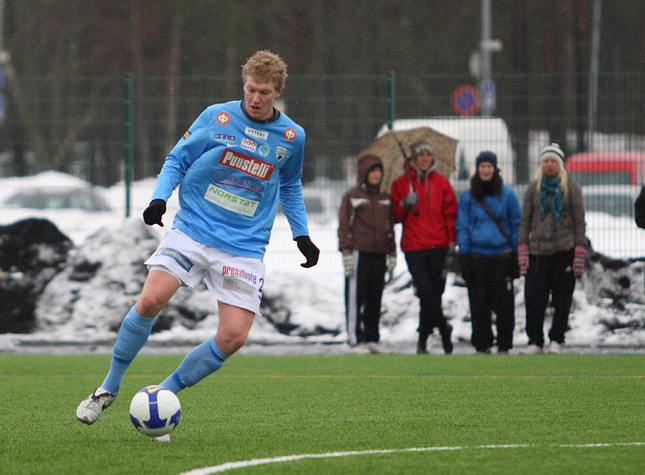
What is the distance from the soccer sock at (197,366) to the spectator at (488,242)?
5.57m

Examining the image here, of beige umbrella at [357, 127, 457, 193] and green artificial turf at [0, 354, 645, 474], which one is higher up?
beige umbrella at [357, 127, 457, 193]

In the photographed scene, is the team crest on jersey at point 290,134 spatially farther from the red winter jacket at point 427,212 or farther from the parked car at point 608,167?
the parked car at point 608,167

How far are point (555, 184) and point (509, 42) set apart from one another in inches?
996

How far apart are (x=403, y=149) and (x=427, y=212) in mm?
1481

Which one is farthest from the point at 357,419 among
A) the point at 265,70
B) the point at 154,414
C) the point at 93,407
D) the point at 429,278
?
the point at 429,278

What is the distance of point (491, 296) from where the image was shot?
11.0m

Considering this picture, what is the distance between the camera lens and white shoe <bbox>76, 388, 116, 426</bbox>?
551 cm

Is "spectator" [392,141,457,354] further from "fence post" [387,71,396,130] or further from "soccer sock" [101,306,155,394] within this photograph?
"soccer sock" [101,306,155,394]

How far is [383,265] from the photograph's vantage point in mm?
11211

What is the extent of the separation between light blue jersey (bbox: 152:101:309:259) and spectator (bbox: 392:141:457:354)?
5.24m

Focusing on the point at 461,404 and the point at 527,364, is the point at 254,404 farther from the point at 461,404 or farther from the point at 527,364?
the point at 527,364

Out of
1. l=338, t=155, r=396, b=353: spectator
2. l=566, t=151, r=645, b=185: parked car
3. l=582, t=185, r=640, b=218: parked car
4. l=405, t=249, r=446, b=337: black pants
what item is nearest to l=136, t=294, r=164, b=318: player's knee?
l=405, t=249, r=446, b=337: black pants

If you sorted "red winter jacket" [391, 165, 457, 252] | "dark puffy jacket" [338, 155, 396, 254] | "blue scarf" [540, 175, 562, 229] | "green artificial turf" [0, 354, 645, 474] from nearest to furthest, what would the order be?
"green artificial turf" [0, 354, 645, 474] < "blue scarf" [540, 175, 562, 229] < "red winter jacket" [391, 165, 457, 252] < "dark puffy jacket" [338, 155, 396, 254]

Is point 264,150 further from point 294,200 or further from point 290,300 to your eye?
point 290,300
